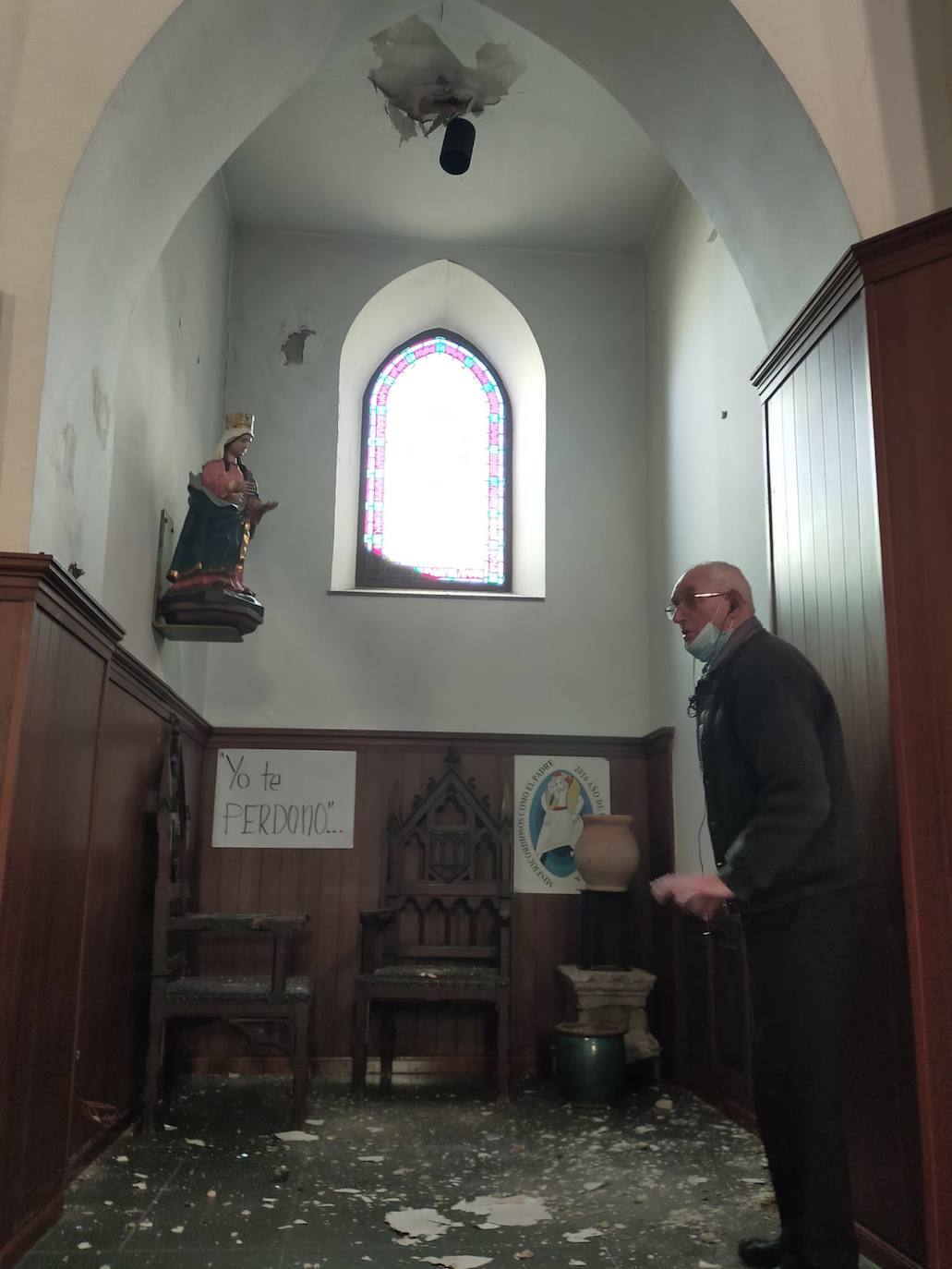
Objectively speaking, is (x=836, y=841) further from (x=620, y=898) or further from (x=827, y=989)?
(x=620, y=898)

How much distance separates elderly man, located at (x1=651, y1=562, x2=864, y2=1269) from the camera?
2.32m

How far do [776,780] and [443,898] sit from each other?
3.60 meters

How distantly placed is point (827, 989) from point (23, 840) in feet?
6.20

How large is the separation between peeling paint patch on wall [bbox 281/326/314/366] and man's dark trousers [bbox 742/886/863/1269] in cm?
488

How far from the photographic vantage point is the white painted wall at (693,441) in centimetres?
470

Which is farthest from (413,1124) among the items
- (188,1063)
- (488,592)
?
(488,592)

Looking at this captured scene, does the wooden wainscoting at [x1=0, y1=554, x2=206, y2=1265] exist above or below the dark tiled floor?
above

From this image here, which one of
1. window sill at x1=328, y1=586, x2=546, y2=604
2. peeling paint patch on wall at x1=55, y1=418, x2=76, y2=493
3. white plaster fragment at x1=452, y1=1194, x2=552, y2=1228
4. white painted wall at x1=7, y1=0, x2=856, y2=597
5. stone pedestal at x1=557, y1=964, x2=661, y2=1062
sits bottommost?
white plaster fragment at x1=452, y1=1194, x2=552, y2=1228

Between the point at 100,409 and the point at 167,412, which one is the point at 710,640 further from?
the point at 167,412

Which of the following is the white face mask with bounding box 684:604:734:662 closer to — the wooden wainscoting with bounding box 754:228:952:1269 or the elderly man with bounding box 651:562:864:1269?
the elderly man with bounding box 651:562:864:1269

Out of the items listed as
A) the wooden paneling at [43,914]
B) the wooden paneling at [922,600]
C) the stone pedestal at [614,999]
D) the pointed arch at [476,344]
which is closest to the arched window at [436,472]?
the pointed arch at [476,344]

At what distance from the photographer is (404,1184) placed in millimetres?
3586

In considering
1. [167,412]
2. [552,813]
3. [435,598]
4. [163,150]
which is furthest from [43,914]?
[435,598]

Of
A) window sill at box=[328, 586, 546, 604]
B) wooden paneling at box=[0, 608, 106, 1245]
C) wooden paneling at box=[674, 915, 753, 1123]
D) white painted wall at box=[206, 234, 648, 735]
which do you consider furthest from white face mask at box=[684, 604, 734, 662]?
window sill at box=[328, 586, 546, 604]
